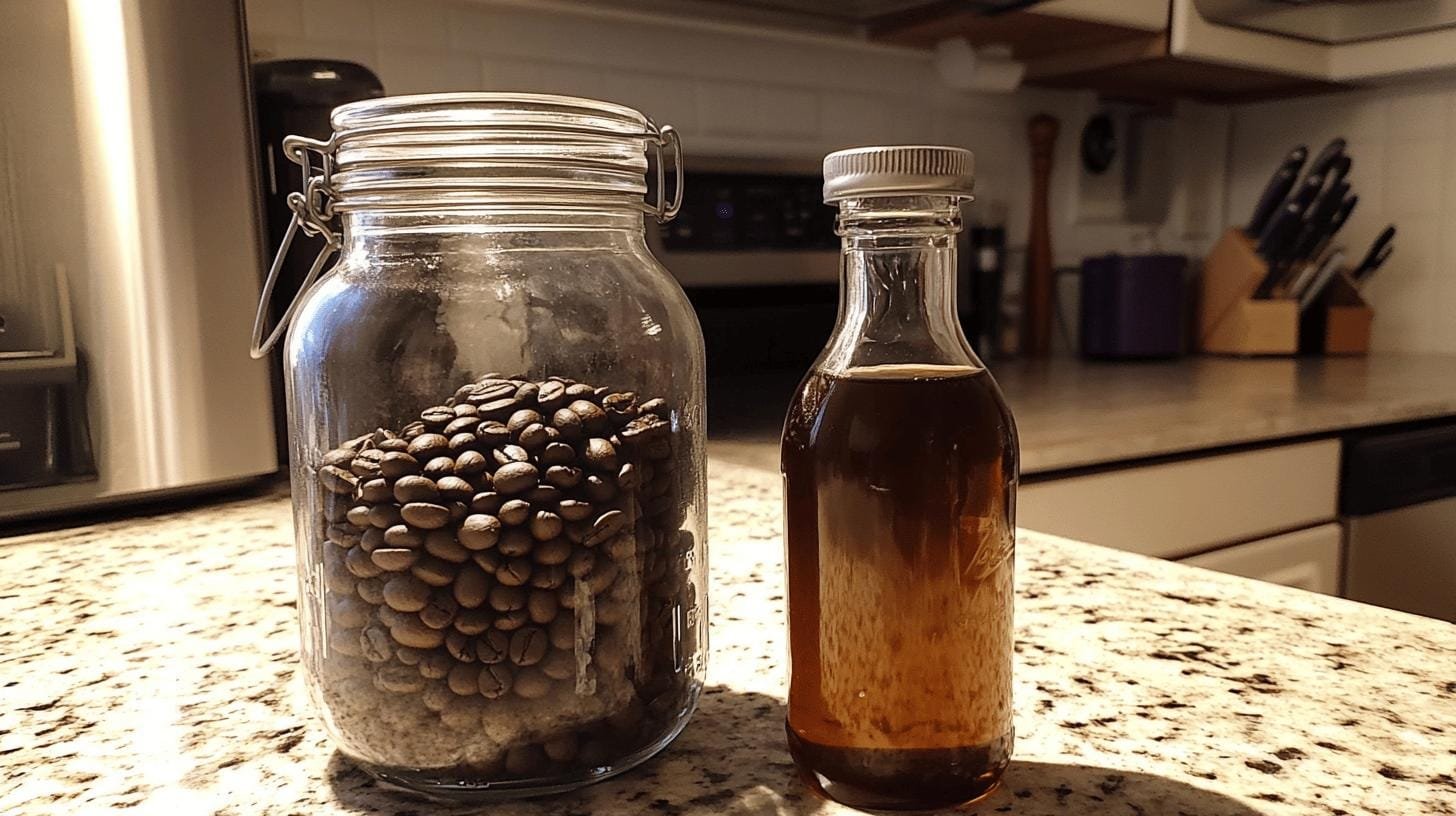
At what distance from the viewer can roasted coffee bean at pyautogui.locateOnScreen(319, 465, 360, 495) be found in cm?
36

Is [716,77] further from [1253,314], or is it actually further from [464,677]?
[464,677]

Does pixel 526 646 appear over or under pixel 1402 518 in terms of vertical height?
over

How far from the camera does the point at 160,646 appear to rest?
1.83 ft

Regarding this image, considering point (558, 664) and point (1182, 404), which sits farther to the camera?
point (1182, 404)

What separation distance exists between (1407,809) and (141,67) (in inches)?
36.0

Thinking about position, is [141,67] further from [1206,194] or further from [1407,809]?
[1206,194]

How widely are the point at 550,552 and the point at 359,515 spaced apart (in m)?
0.07

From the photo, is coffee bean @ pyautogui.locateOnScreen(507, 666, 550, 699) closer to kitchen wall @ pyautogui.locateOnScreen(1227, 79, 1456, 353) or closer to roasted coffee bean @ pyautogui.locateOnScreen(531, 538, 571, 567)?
roasted coffee bean @ pyautogui.locateOnScreen(531, 538, 571, 567)

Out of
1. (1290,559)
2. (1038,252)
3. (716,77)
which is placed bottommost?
(1290,559)

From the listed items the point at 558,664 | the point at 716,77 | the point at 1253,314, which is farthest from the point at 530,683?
the point at 1253,314

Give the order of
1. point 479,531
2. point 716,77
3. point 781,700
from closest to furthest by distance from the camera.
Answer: point 479,531 → point 781,700 → point 716,77

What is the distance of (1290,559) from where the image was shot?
133 centimetres

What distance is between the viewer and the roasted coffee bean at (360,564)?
354 millimetres

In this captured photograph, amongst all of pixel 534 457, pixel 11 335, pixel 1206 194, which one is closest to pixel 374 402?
pixel 534 457
